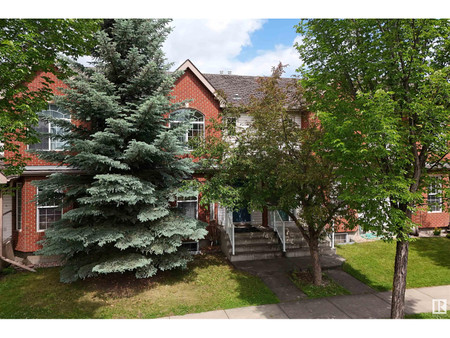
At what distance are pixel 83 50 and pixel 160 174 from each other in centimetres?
495

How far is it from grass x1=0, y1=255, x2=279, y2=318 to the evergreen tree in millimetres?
622

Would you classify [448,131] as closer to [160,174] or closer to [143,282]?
[160,174]

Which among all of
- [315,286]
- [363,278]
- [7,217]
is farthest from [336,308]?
[7,217]

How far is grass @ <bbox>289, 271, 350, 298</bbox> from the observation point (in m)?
8.53

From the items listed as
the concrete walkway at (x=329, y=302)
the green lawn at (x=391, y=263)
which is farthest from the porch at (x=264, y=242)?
the green lawn at (x=391, y=263)

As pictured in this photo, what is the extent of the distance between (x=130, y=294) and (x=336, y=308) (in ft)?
21.9

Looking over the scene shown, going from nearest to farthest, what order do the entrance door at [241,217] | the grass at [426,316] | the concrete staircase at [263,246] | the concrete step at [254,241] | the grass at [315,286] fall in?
the grass at [426,316] → the grass at [315,286] → the concrete staircase at [263,246] → the concrete step at [254,241] → the entrance door at [241,217]

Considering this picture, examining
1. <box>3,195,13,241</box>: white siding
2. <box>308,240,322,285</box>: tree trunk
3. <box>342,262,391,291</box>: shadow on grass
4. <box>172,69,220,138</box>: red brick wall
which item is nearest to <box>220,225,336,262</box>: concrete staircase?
<box>342,262,391,291</box>: shadow on grass

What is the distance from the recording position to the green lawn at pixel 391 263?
31.0ft

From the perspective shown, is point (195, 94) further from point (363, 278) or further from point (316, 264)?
point (363, 278)

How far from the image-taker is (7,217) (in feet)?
37.8

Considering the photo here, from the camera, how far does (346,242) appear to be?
44.6 ft

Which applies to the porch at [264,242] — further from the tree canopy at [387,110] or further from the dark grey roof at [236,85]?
the dark grey roof at [236,85]

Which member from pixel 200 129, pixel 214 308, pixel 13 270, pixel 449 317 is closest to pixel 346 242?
pixel 449 317
